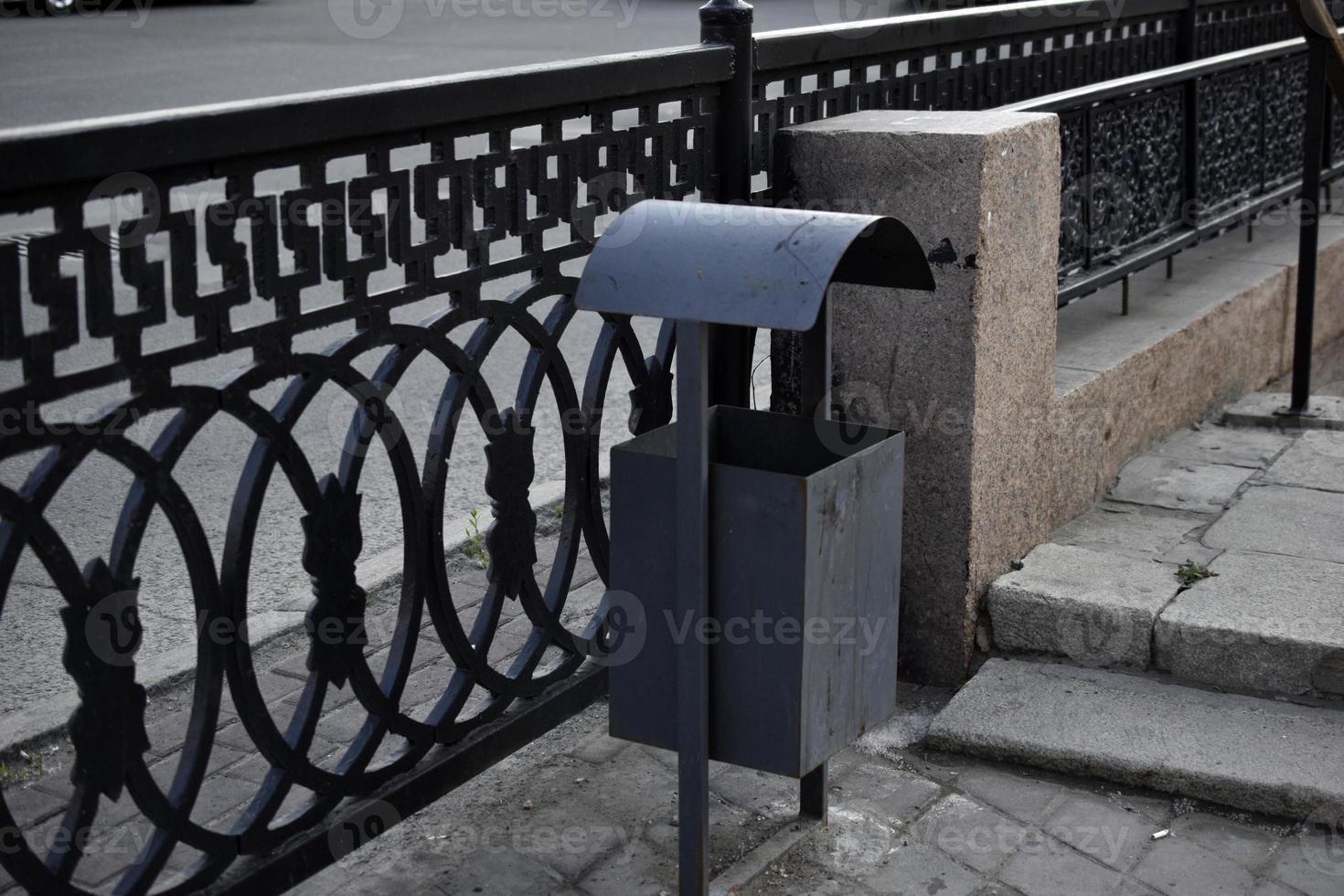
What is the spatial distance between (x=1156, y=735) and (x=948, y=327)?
1065 millimetres

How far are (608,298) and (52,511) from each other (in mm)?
3367

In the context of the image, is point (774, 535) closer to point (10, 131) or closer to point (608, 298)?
point (608, 298)

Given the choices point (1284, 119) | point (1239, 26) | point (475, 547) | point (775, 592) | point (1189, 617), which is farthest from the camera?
point (1239, 26)

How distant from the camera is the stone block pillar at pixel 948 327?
3646 millimetres

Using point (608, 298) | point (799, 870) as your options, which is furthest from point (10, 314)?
point (799, 870)

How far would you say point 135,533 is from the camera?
2.41 metres

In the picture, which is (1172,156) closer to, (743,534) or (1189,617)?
(1189,617)

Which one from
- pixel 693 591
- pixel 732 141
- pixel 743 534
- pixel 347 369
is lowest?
pixel 693 591

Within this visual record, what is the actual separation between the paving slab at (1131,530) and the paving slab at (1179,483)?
7cm

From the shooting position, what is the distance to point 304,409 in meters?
2.93

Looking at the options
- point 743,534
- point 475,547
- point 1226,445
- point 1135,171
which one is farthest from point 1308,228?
point 743,534

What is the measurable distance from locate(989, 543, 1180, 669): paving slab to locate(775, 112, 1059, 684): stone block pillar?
0.28 feet

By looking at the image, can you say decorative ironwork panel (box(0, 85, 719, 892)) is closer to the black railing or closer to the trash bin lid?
the trash bin lid

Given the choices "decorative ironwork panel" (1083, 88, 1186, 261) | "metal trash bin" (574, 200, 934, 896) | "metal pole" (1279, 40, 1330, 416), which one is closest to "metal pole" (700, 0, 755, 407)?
"metal trash bin" (574, 200, 934, 896)
